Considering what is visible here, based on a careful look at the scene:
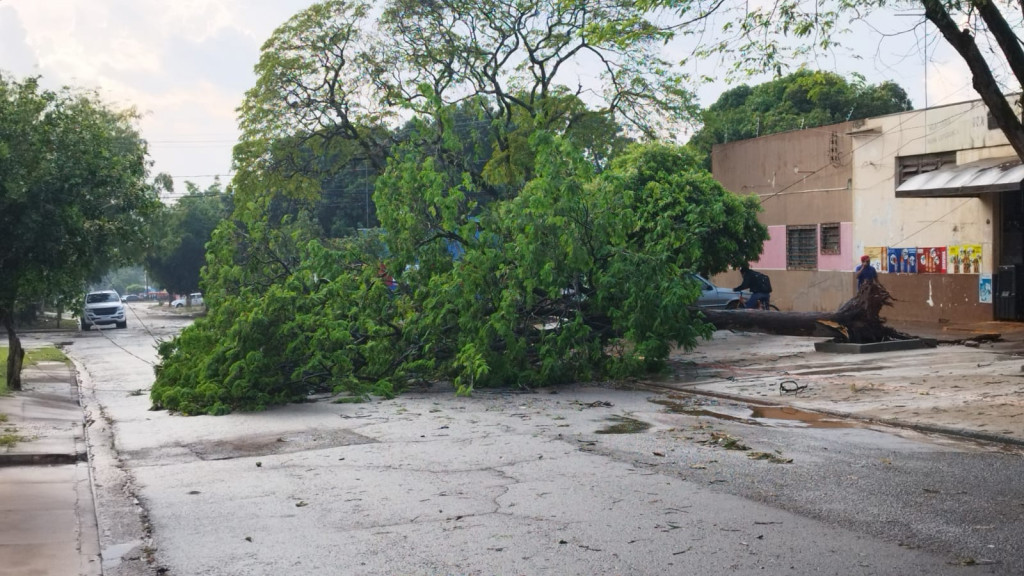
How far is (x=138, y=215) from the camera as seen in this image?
16141 millimetres

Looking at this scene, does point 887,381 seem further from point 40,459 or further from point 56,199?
point 56,199

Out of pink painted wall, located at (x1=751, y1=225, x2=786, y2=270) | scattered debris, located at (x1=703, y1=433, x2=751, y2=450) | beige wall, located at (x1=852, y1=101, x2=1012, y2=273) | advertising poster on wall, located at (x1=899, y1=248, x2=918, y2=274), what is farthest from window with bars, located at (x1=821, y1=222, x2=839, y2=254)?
scattered debris, located at (x1=703, y1=433, x2=751, y2=450)

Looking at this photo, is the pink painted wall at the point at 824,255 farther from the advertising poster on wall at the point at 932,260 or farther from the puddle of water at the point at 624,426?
the puddle of water at the point at 624,426

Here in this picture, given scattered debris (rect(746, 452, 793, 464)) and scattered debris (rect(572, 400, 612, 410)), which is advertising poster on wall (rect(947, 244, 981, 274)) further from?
scattered debris (rect(746, 452, 793, 464))

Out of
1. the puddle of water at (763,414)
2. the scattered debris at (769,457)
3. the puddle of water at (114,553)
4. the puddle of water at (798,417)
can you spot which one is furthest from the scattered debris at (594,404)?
the puddle of water at (114,553)

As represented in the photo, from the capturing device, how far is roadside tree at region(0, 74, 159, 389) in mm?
14281

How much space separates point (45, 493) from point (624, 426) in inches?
227

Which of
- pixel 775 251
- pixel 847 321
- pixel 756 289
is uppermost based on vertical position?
pixel 775 251

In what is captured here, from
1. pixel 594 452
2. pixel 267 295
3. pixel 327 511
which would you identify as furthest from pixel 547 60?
pixel 327 511

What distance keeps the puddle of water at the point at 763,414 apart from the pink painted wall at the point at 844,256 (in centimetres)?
1656

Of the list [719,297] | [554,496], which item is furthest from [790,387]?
[719,297]

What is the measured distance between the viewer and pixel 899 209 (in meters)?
25.8

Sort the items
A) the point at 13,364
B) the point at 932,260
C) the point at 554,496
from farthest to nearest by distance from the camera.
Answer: the point at 932,260 → the point at 13,364 → the point at 554,496

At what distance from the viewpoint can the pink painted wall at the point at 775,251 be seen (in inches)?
1211
